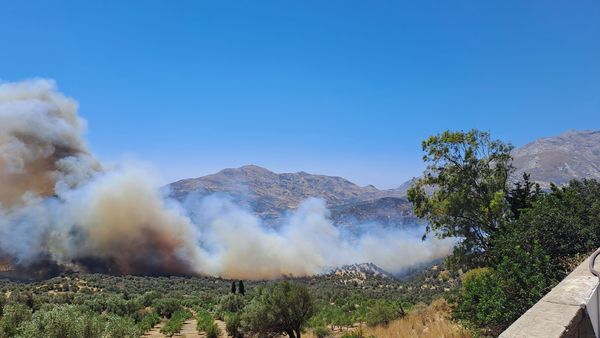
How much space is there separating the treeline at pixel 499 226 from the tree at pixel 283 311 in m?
8.82

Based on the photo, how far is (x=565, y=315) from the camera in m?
3.56

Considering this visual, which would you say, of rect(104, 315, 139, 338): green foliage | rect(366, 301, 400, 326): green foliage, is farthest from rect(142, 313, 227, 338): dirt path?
rect(104, 315, 139, 338): green foliage

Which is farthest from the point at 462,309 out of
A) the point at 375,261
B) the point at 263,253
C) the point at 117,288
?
the point at 375,261

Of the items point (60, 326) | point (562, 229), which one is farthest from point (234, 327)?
point (562, 229)

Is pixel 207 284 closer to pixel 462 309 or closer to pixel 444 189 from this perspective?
pixel 444 189

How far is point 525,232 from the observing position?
45.9 feet

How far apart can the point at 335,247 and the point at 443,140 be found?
10986 cm

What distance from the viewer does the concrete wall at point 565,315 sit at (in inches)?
128

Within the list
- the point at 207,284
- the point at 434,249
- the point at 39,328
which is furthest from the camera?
the point at 434,249

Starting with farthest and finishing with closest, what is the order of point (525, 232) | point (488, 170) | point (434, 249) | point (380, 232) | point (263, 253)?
point (380, 232), point (434, 249), point (263, 253), point (488, 170), point (525, 232)

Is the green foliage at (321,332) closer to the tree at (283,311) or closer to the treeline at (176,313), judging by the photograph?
the treeline at (176,313)

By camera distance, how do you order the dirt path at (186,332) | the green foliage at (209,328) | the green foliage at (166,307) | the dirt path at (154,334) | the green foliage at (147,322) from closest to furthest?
the green foliage at (209,328) < the dirt path at (186,332) < the dirt path at (154,334) < the green foliage at (147,322) < the green foliage at (166,307)

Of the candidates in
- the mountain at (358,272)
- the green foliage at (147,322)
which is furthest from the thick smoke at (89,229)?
the green foliage at (147,322)

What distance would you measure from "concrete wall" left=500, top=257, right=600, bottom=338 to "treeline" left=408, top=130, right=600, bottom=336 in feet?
20.3
